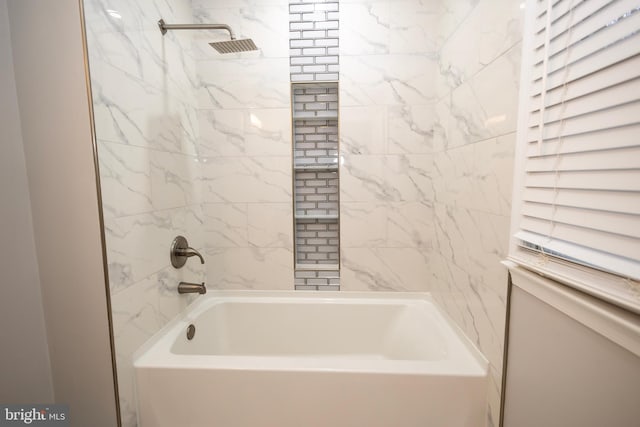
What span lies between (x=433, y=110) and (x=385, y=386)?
1515 millimetres

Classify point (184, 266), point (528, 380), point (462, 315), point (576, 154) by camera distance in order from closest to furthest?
point (576, 154) → point (528, 380) → point (462, 315) → point (184, 266)

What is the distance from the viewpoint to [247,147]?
1.72 metres

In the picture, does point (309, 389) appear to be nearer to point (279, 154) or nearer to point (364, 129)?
point (279, 154)

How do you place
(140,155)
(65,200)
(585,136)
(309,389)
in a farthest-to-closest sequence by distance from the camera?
(140,155) → (309,389) → (65,200) → (585,136)

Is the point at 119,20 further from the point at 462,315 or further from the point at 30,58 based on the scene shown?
the point at 462,315

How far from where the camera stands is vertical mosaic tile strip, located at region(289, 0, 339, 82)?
1.61 meters

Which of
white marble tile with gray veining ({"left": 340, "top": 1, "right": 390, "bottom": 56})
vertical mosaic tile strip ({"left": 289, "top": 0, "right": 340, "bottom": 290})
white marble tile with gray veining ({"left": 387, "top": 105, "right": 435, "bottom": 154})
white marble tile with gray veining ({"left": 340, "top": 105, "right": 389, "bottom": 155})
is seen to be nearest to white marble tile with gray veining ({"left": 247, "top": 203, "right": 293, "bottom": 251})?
vertical mosaic tile strip ({"left": 289, "top": 0, "right": 340, "bottom": 290})

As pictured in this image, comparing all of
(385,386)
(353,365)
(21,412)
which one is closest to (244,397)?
(353,365)

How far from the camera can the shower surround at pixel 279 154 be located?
1.05 metres

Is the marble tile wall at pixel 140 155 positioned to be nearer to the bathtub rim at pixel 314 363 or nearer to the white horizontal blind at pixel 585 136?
the bathtub rim at pixel 314 363

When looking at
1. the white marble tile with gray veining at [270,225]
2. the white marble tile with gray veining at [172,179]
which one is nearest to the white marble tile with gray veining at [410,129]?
the white marble tile with gray veining at [270,225]

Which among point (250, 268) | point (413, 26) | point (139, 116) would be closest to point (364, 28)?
point (413, 26)

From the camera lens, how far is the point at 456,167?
1324 mm

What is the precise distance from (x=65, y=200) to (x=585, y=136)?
162 centimetres
